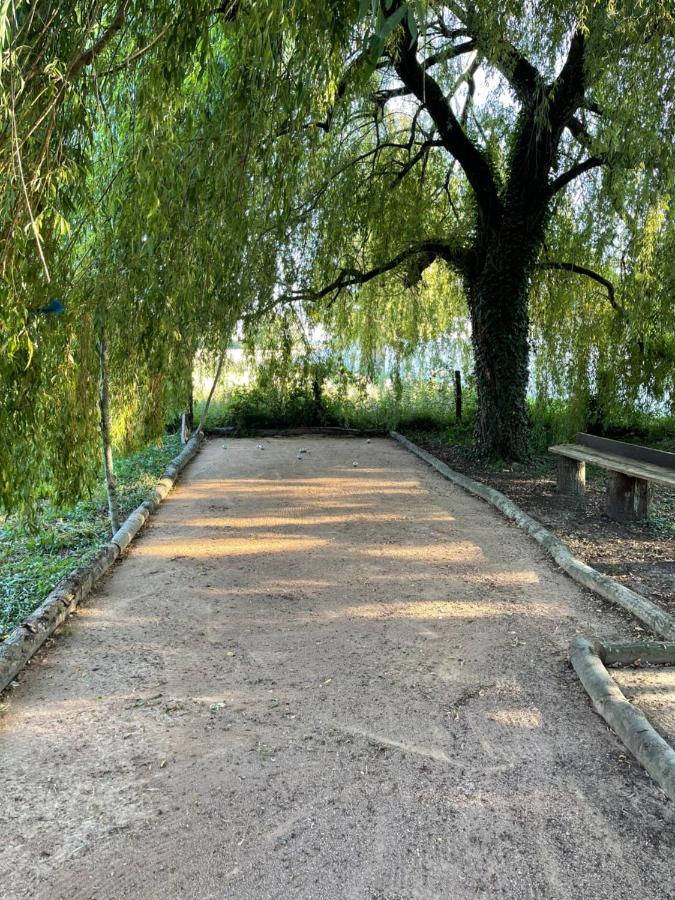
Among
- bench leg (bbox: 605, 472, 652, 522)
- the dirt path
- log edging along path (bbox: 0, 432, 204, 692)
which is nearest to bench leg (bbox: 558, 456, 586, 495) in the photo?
bench leg (bbox: 605, 472, 652, 522)

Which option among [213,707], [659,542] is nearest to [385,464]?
[659,542]

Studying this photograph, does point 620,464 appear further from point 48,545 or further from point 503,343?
point 48,545

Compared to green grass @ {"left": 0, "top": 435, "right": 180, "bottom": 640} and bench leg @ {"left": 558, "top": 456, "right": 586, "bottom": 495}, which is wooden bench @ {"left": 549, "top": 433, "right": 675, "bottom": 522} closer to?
bench leg @ {"left": 558, "top": 456, "right": 586, "bottom": 495}

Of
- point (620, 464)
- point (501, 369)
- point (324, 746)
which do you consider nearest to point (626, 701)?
point (324, 746)

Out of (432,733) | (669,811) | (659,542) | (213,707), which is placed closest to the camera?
(669,811)

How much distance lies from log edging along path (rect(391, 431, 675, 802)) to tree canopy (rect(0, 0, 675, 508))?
2490 millimetres

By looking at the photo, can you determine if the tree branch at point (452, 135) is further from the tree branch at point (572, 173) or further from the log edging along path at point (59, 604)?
the log edging along path at point (59, 604)

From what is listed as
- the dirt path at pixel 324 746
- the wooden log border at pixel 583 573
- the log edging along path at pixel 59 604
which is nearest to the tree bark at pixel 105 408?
the log edging along path at pixel 59 604

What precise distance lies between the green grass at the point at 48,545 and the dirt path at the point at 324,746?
1.74 feet

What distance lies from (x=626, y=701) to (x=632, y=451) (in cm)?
416

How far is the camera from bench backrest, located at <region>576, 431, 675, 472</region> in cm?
618

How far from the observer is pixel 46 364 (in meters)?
4.02

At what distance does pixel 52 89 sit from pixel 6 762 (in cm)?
259

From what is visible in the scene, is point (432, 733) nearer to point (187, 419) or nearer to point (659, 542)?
point (659, 542)
